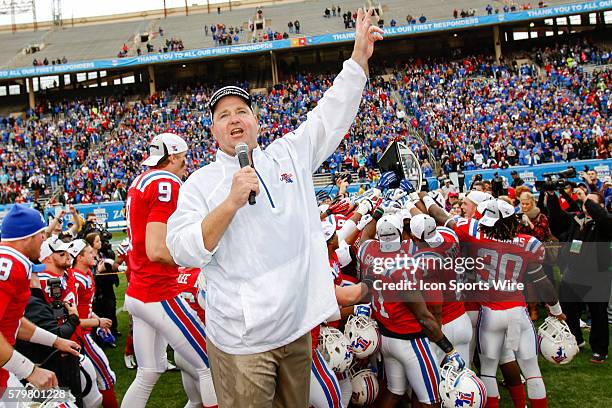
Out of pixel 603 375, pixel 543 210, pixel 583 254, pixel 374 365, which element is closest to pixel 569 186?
pixel 543 210

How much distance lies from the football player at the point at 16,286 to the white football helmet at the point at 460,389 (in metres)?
2.38

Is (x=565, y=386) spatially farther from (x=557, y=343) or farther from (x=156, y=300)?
(x=156, y=300)

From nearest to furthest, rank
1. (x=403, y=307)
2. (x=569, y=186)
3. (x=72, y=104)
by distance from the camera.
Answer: (x=403, y=307) < (x=569, y=186) < (x=72, y=104)

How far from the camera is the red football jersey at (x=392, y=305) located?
4234mm

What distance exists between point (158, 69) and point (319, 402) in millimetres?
37167

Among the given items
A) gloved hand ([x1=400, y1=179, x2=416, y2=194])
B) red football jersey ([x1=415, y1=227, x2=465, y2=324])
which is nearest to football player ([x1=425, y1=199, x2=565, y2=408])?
red football jersey ([x1=415, y1=227, x2=465, y2=324])

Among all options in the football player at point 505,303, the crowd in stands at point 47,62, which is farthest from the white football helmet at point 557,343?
the crowd in stands at point 47,62

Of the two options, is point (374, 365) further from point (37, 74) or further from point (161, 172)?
point (37, 74)

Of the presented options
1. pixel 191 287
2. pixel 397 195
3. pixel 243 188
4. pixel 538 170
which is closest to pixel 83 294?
pixel 191 287

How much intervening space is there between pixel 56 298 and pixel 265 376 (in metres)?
2.57

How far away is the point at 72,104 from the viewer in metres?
35.9

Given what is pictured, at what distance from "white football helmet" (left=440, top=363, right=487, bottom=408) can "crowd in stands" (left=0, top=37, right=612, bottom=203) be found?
1667 centimetres

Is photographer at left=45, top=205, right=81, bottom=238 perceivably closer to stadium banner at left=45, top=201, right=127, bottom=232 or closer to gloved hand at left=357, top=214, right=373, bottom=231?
gloved hand at left=357, top=214, right=373, bottom=231

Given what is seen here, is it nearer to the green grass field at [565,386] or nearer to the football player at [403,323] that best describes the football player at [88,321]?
the green grass field at [565,386]
